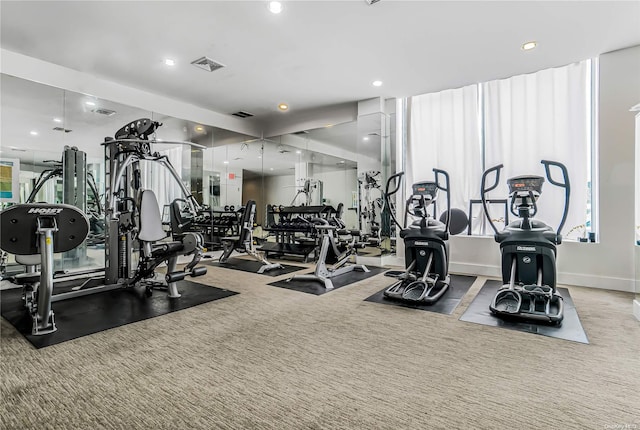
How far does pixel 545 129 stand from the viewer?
4.59 meters

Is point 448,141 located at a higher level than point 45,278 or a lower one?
higher

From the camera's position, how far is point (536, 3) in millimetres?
3152

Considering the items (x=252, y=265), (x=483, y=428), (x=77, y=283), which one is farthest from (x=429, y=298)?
(x=77, y=283)

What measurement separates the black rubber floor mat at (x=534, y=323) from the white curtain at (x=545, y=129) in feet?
5.40

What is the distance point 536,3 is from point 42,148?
623 centimetres

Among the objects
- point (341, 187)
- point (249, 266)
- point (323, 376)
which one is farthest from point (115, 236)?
point (341, 187)

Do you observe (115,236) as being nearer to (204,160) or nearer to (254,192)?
(204,160)

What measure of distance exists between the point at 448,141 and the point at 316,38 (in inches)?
114

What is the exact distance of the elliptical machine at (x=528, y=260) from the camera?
122 inches

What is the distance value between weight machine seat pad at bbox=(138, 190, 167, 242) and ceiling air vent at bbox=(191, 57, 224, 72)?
198cm


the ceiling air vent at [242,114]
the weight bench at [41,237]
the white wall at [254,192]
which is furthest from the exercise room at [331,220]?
the white wall at [254,192]

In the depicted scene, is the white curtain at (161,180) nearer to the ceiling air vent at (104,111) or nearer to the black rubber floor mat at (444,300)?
the ceiling air vent at (104,111)

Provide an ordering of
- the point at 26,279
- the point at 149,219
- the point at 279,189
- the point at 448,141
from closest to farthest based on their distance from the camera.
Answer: the point at 26,279
the point at 149,219
the point at 448,141
the point at 279,189

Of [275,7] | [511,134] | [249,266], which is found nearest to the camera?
[275,7]
